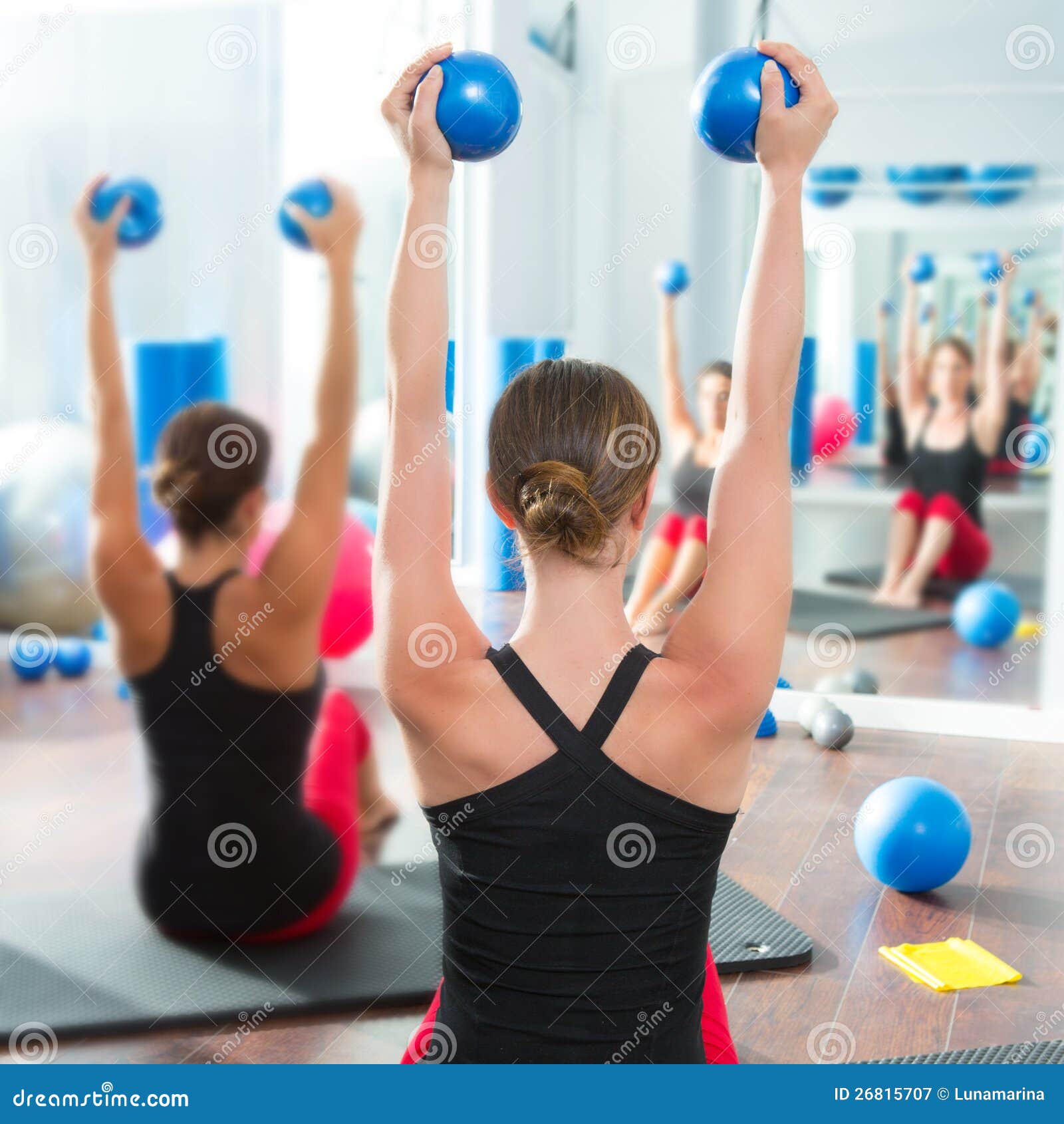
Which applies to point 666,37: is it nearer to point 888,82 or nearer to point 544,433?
point 888,82

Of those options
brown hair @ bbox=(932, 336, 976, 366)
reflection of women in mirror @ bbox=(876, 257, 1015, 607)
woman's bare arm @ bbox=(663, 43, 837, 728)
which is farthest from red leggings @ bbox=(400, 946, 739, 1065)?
brown hair @ bbox=(932, 336, 976, 366)

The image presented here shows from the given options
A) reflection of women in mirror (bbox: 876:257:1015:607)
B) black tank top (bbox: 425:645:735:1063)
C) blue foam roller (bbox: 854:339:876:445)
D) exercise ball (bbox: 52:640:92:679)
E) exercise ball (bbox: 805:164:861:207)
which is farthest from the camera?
blue foam roller (bbox: 854:339:876:445)

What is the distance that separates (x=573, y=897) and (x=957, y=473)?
5017 mm

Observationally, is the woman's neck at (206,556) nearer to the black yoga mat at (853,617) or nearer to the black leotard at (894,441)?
the black yoga mat at (853,617)

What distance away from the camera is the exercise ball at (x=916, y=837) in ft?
7.41

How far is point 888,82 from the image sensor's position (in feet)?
19.2

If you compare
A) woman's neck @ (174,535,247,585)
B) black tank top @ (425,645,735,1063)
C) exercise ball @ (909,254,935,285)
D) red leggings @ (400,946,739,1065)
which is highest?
exercise ball @ (909,254,935,285)

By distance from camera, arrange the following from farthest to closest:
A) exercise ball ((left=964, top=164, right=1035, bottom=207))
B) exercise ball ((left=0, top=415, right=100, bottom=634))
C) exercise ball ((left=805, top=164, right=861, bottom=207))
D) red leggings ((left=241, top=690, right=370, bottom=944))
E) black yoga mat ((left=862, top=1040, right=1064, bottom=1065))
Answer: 1. exercise ball ((left=805, top=164, right=861, bottom=207))
2. exercise ball ((left=964, top=164, right=1035, bottom=207))
3. exercise ball ((left=0, top=415, right=100, bottom=634))
4. red leggings ((left=241, top=690, right=370, bottom=944))
5. black yoga mat ((left=862, top=1040, right=1064, bottom=1065))

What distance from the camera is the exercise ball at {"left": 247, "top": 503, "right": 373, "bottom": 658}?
1.88 metres

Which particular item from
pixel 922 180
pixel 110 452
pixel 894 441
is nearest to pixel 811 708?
pixel 110 452

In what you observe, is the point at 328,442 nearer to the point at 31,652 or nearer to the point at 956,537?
the point at 31,652

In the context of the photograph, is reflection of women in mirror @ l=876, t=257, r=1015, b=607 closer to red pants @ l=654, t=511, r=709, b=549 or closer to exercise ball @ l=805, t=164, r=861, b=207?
exercise ball @ l=805, t=164, r=861, b=207

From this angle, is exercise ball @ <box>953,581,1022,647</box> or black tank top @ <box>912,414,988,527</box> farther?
black tank top @ <box>912,414,988,527</box>

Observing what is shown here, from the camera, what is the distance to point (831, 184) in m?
6.19
